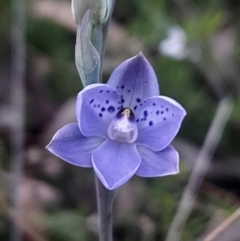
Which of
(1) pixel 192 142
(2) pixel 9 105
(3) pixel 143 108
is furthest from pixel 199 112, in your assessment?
(3) pixel 143 108

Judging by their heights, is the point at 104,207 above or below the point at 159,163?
below

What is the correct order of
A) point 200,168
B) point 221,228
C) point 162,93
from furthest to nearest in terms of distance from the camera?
point 162,93, point 200,168, point 221,228

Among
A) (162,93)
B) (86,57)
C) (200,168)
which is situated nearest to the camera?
(86,57)

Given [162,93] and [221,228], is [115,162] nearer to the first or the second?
[221,228]

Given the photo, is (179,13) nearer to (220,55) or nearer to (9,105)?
(220,55)

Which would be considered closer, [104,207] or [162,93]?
[104,207]

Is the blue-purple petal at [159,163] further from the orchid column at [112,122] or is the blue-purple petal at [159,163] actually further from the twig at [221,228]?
the twig at [221,228]

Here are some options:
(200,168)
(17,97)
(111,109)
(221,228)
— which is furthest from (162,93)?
(111,109)

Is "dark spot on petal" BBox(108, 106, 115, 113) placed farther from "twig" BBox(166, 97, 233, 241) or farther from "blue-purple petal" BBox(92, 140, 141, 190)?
"twig" BBox(166, 97, 233, 241)
